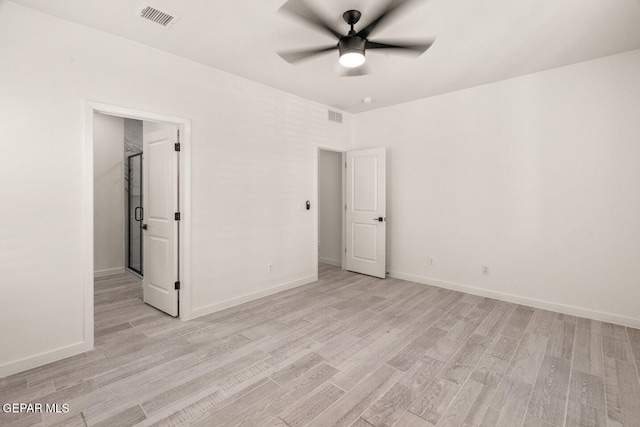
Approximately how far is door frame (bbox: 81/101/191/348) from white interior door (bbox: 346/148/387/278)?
9.47ft

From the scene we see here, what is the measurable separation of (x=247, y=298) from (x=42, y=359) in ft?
6.42

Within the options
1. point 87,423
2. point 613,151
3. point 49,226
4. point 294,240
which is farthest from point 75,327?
point 613,151

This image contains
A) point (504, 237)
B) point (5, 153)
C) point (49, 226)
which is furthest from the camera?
point (504, 237)

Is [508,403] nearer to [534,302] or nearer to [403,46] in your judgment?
[534,302]

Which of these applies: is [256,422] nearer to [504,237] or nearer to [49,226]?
[49,226]

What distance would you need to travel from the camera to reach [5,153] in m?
2.28

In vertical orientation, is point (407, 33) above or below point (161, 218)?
above

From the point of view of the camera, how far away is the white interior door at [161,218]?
3322 millimetres

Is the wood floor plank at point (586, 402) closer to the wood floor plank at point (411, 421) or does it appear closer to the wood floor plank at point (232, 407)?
the wood floor plank at point (411, 421)

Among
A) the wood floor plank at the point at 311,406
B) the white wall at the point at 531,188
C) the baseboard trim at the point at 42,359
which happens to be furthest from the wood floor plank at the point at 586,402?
the baseboard trim at the point at 42,359

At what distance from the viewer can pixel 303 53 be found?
250 cm

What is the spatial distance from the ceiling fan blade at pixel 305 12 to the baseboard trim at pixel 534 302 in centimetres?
376

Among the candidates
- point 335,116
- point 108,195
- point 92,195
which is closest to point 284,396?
point 92,195

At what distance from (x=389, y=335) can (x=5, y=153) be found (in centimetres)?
356
